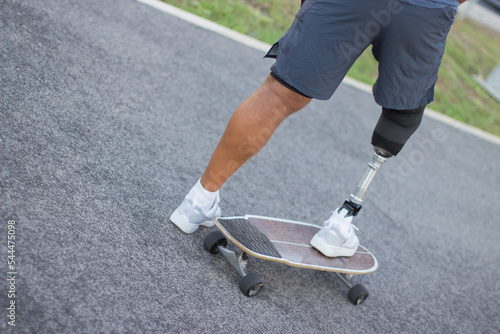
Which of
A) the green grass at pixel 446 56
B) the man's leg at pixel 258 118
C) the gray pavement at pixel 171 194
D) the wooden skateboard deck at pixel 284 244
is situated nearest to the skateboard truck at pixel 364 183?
the wooden skateboard deck at pixel 284 244

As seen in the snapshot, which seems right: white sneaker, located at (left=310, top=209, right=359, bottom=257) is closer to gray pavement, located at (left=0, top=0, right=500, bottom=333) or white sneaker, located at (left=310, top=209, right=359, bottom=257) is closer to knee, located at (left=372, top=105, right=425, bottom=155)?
gray pavement, located at (left=0, top=0, right=500, bottom=333)

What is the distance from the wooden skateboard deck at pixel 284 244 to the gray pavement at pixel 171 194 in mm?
127

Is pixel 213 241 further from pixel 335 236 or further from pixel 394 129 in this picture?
pixel 394 129

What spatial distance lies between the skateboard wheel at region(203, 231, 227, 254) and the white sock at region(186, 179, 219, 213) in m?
0.10

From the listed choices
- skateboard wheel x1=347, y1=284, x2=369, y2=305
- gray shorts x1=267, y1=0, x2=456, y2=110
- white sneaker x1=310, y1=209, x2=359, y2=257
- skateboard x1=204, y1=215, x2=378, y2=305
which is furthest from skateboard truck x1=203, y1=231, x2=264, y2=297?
gray shorts x1=267, y1=0, x2=456, y2=110

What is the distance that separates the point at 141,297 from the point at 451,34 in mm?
6911

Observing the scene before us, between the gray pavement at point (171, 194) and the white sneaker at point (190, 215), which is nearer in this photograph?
the gray pavement at point (171, 194)

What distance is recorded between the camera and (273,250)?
163 cm

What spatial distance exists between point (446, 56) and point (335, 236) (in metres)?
5.27

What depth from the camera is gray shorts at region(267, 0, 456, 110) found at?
1316 millimetres

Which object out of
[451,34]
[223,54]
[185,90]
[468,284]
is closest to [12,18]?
[185,90]

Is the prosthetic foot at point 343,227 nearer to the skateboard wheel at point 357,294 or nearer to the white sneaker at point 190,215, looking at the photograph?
the skateboard wheel at point 357,294

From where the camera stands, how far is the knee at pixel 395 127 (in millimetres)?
1622

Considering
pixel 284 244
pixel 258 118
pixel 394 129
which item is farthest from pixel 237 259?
pixel 394 129
